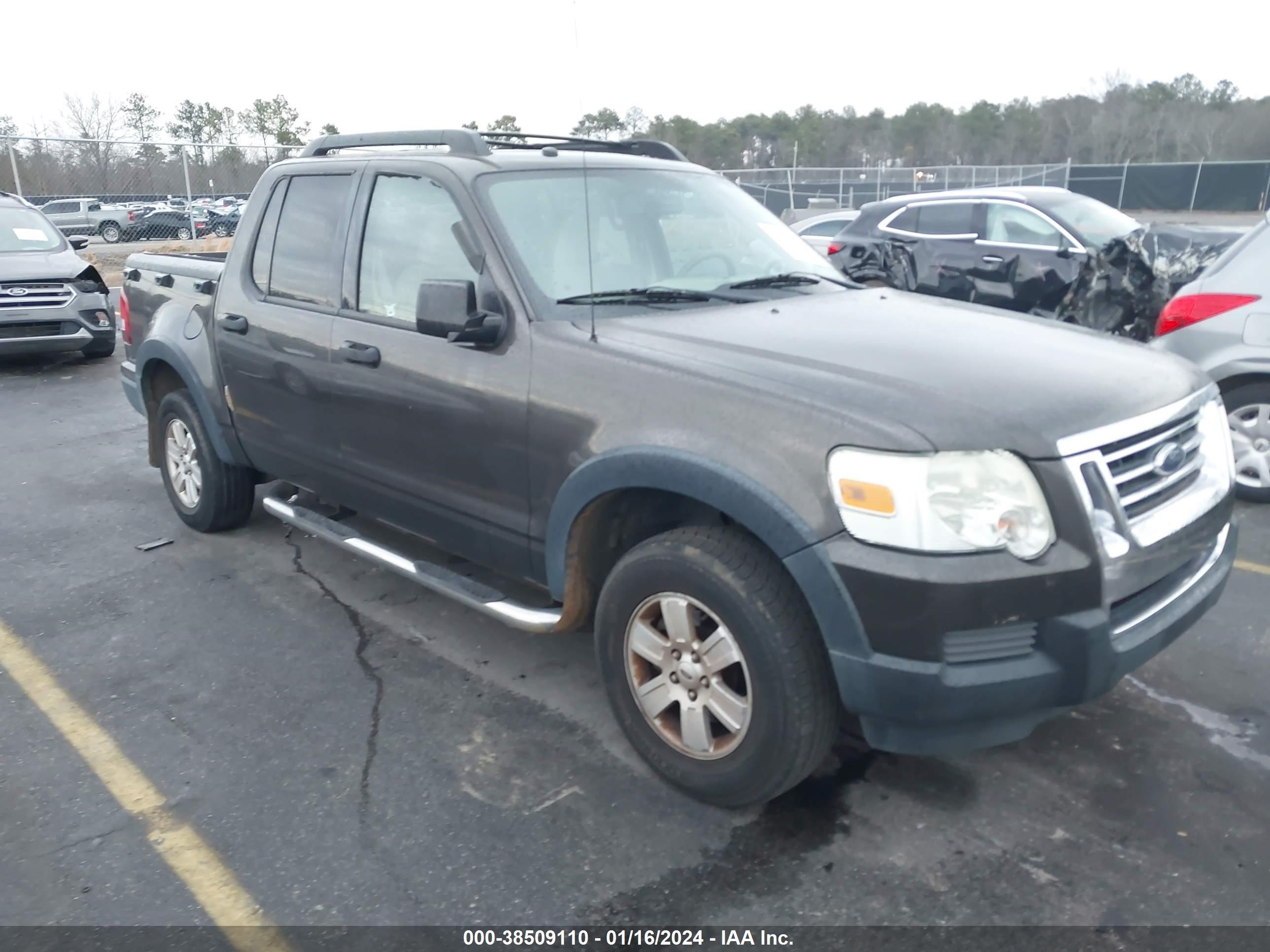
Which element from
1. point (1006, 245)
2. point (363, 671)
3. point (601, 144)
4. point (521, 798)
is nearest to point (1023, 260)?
point (1006, 245)

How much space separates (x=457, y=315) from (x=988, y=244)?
7.75 m

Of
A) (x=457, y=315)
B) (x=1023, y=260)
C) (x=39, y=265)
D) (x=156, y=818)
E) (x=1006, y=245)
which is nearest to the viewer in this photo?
(x=156, y=818)

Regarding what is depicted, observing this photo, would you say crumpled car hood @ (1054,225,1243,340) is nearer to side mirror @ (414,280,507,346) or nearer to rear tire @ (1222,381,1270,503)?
rear tire @ (1222,381,1270,503)

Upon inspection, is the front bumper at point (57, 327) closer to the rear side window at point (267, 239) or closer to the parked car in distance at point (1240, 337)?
the rear side window at point (267, 239)

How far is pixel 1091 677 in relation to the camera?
8.36ft

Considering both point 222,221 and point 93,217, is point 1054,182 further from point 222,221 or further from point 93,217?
point 93,217

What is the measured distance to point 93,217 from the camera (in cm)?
2483

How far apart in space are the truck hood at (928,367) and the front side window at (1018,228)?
6.45 metres

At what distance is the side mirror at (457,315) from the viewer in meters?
3.27

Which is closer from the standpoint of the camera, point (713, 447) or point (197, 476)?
point (713, 447)

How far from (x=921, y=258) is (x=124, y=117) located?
3251 centimetres

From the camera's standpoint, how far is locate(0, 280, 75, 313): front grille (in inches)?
391

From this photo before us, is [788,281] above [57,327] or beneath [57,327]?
above

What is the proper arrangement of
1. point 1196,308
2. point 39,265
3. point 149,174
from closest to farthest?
point 1196,308, point 39,265, point 149,174
